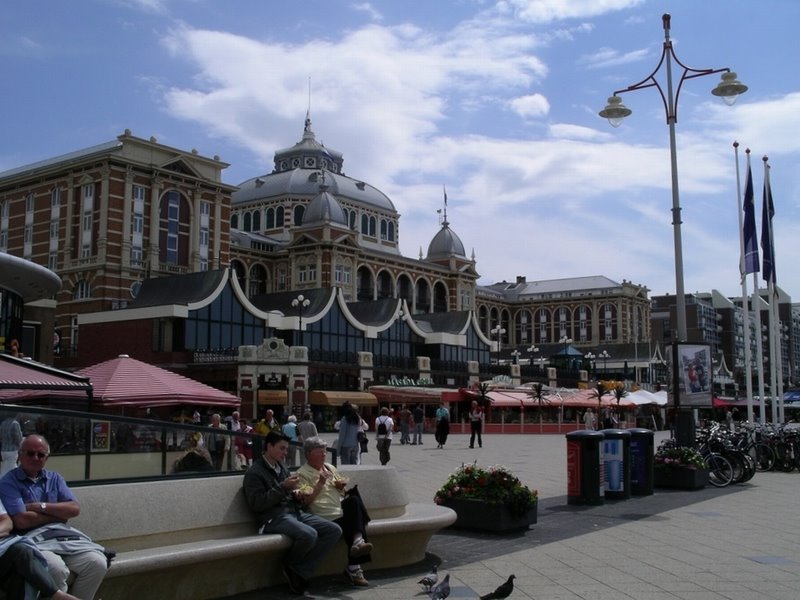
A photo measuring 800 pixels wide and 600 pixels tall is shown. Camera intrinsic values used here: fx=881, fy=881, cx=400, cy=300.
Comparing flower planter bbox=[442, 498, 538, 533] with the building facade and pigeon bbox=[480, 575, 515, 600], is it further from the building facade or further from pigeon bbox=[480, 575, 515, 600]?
the building facade

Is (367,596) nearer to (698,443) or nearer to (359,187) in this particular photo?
(698,443)

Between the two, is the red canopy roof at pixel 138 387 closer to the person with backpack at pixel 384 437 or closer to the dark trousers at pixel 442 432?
the person with backpack at pixel 384 437

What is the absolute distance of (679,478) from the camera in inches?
623

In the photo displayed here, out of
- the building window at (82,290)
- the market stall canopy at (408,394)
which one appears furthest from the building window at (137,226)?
the market stall canopy at (408,394)

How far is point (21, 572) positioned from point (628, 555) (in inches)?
250

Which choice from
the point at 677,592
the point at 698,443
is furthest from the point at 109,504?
the point at 698,443

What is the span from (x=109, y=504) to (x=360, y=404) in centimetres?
4289

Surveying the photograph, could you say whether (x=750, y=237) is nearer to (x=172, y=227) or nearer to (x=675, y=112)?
(x=675, y=112)

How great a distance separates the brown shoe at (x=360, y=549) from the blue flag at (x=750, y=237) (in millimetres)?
19429

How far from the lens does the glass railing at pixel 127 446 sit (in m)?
6.20

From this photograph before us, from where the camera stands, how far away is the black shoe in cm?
726

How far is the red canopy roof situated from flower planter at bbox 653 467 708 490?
35.0 feet

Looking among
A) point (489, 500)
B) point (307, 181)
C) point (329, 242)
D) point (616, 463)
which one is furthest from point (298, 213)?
point (489, 500)

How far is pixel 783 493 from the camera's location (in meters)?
15.8
